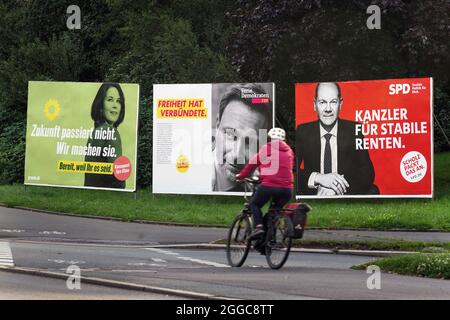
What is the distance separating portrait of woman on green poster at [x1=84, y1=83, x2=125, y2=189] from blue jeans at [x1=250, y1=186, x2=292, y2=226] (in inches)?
536

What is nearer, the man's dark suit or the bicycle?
the bicycle

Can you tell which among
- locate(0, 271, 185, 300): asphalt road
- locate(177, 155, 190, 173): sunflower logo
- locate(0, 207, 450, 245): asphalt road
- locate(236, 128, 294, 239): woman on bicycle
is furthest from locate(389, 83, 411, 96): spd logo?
locate(0, 271, 185, 300): asphalt road

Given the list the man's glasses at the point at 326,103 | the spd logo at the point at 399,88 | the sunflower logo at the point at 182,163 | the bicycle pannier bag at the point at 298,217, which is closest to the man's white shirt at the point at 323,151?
the man's glasses at the point at 326,103

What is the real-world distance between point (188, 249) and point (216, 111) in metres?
8.46

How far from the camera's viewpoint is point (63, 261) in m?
15.4

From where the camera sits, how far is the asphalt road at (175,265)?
11664 mm

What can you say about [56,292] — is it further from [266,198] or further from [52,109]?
[52,109]

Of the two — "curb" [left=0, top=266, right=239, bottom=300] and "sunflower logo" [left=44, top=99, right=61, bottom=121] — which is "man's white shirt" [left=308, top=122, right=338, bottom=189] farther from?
"curb" [left=0, top=266, right=239, bottom=300]

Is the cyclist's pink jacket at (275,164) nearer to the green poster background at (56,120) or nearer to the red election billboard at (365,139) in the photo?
the red election billboard at (365,139)

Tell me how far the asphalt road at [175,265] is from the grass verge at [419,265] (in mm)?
374

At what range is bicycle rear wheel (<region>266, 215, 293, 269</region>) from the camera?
14.5 m

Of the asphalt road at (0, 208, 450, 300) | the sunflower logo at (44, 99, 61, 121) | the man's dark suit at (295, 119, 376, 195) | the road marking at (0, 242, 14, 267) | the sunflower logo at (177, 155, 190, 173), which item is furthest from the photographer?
the sunflower logo at (44, 99, 61, 121)

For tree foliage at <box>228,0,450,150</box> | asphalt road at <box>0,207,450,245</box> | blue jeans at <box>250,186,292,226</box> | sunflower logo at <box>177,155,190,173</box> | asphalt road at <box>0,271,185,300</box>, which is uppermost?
tree foliage at <box>228,0,450,150</box>
